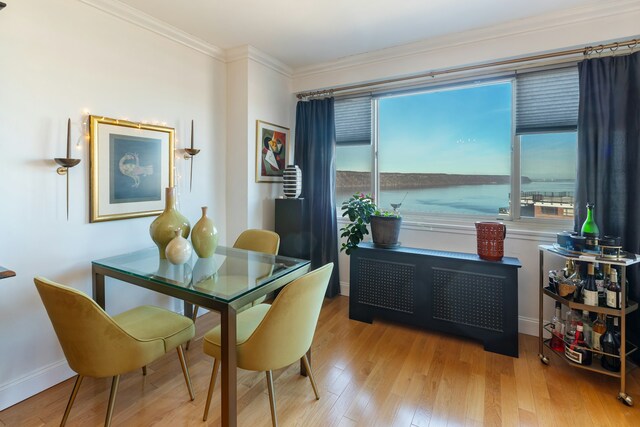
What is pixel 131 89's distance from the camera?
2.40m

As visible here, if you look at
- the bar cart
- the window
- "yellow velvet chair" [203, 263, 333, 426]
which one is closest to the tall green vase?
"yellow velvet chair" [203, 263, 333, 426]

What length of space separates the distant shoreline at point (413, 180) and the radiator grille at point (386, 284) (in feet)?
3.02

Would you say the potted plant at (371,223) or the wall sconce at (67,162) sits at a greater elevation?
the wall sconce at (67,162)

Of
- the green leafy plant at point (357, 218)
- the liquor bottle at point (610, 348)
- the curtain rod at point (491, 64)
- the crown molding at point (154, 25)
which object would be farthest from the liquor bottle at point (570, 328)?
the crown molding at point (154, 25)

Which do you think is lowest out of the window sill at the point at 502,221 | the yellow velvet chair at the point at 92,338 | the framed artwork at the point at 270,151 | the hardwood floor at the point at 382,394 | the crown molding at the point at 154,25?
the hardwood floor at the point at 382,394

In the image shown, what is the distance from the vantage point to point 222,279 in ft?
5.82

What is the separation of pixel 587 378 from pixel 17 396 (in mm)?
3577

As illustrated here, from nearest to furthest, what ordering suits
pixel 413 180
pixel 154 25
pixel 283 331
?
pixel 283 331 < pixel 154 25 < pixel 413 180

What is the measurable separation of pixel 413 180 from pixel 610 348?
1.95 m

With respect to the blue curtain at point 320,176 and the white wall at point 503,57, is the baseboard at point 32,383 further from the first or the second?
the white wall at point 503,57

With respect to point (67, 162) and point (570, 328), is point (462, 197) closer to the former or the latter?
point (570, 328)

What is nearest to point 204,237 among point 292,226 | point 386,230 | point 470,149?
point 292,226

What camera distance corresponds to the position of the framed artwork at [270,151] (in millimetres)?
3254

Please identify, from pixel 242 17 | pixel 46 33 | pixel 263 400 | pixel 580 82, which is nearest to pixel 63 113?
pixel 46 33
